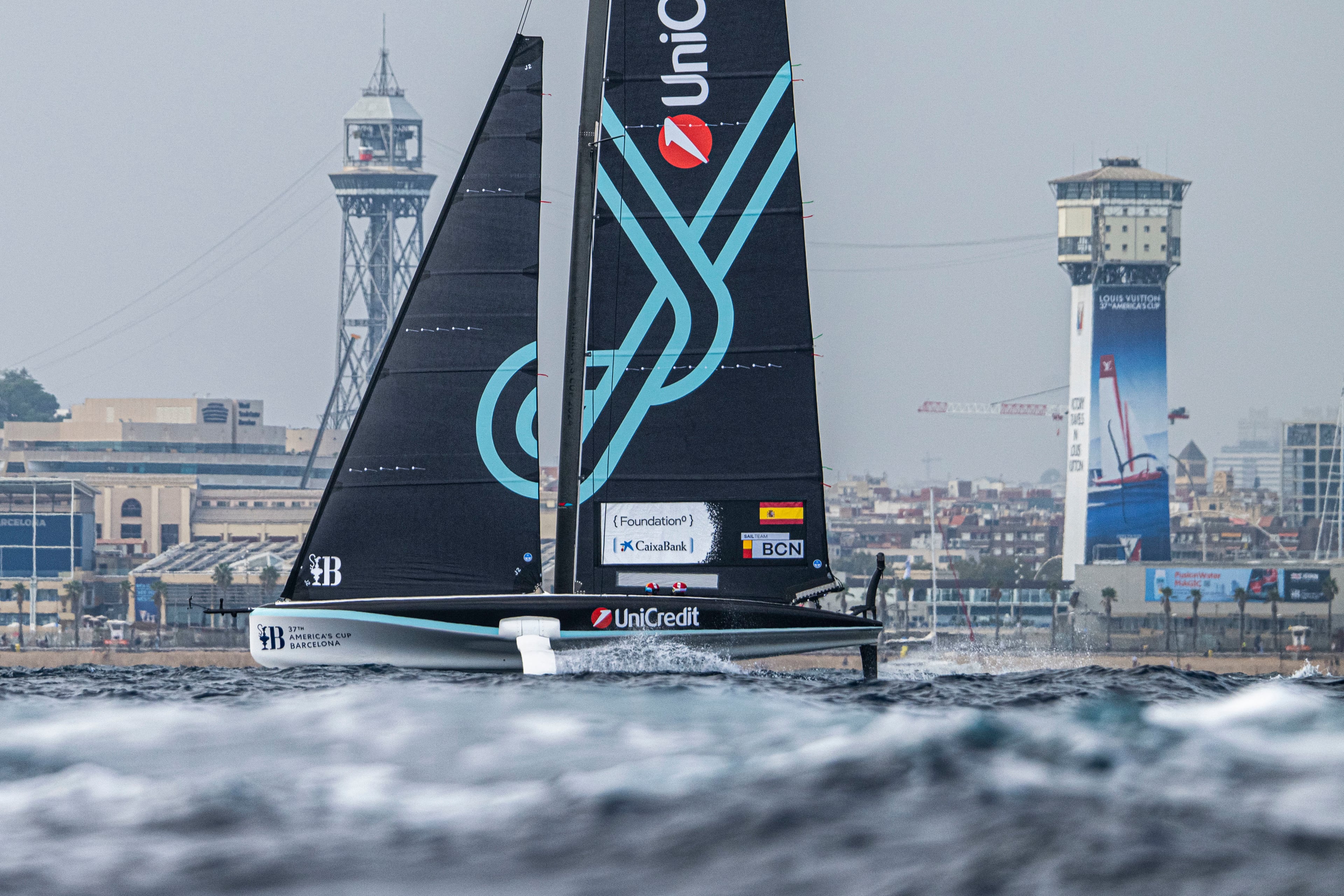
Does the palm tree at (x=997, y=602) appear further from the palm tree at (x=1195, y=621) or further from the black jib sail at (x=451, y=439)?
the black jib sail at (x=451, y=439)

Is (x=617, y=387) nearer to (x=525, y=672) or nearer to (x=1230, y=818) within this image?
(x=525, y=672)

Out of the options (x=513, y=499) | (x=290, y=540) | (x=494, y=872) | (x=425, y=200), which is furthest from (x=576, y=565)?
(x=425, y=200)

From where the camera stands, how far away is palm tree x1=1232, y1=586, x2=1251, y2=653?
90000mm

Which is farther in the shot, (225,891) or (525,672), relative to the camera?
(525,672)

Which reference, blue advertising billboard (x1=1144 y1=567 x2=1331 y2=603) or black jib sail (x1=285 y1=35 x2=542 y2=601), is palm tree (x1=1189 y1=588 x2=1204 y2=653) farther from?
black jib sail (x1=285 y1=35 x2=542 y2=601)

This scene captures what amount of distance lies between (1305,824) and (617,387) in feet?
37.8

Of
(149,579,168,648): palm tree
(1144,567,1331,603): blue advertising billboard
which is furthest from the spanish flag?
(1144,567,1331,603): blue advertising billboard

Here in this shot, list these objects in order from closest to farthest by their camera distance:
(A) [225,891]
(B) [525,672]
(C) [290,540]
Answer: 1. (A) [225,891]
2. (B) [525,672]
3. (C) [290,540]

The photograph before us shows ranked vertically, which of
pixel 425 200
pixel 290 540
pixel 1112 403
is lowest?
pixel 290 540

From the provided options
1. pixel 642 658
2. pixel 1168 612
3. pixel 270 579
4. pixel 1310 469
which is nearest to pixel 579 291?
pixel 642 658

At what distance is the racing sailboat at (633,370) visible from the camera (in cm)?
1856

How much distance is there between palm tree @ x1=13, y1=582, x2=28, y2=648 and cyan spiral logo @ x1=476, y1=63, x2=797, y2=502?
71704mm

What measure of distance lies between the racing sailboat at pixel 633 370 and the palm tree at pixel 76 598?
258 feet

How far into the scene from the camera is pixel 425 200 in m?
173
